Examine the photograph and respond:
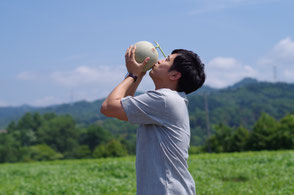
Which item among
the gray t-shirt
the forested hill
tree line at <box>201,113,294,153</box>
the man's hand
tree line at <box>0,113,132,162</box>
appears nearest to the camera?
the gray t-shirt

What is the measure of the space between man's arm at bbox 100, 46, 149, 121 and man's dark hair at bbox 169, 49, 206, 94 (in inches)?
10.1

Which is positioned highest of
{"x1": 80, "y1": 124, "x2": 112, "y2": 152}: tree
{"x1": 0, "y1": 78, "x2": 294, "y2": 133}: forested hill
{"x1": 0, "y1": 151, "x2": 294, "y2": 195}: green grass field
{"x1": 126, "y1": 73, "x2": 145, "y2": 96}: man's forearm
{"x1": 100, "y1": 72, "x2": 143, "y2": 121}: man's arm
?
{"x1": 0, "y1": 78, "x2": 294, "y2": 133}: forested hill

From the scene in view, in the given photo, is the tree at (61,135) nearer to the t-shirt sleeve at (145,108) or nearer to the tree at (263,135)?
the tree at (263,135)

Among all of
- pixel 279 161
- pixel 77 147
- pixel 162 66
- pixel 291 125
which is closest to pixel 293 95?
pixel 77 147

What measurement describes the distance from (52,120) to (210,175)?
273ft

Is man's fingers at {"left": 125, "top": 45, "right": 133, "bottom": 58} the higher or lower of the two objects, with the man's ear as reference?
higher

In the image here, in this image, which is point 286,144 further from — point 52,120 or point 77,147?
point 52,120

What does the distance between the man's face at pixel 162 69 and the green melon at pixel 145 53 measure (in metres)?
0.12

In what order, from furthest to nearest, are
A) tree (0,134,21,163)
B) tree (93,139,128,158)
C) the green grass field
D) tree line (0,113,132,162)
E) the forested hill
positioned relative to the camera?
the forested hill
tree line (0,113,132,162)
tree (0,134,21,163)
tree (93,139,128,158)
the green grass field

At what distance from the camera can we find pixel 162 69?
2494 millimetres

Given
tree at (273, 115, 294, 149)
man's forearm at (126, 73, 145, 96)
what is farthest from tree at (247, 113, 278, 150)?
man's forearm at (126, 73, 145, 96)

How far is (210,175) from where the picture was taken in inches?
381

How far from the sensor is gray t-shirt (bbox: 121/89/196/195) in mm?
2295

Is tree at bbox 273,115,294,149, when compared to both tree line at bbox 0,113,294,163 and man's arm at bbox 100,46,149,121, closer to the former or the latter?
tree line at bbox 0,113,294,163
